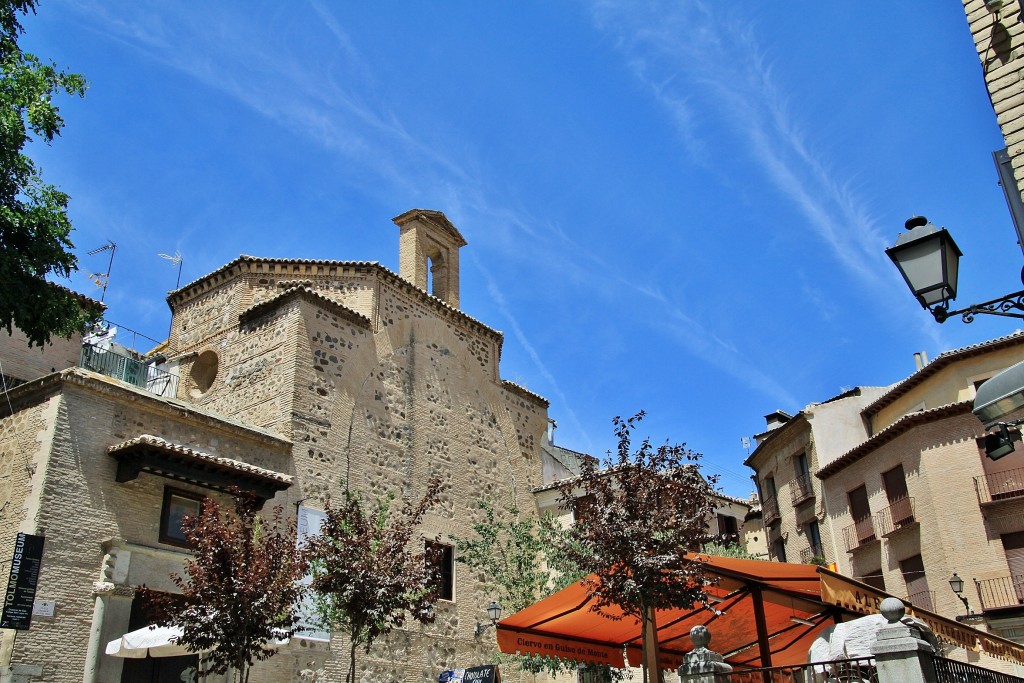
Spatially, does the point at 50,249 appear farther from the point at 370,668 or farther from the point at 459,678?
the point at 459,678

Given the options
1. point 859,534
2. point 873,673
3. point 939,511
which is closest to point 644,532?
point 873,673

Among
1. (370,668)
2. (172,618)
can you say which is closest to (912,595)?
(370,668)

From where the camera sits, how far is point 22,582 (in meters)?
11.0

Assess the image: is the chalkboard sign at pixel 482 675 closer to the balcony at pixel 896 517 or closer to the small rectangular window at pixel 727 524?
the small rectangular window at pixel 727 524

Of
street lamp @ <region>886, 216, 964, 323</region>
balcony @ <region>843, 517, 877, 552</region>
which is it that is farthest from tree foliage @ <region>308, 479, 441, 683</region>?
balcony @ <region>843, 517, 877, 552</region>

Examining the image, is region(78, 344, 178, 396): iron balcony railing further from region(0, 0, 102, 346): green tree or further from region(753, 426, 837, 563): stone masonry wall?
region(753, 426, 837, 563): stone masonry wall

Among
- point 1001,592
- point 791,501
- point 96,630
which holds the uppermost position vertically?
point 791,501

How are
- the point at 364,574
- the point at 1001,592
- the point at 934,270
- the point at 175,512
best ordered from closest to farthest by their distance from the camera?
the point at 934,270
the point at 364,574
the point at 175,512
the point at 1001,592

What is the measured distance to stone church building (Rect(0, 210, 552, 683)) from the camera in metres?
11.9

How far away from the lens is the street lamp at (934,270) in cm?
538

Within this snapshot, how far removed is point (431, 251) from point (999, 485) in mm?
14730

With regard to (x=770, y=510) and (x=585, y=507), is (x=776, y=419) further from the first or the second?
(x=585, y=507)

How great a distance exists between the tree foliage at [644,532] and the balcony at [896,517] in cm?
1302

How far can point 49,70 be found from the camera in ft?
35.4
